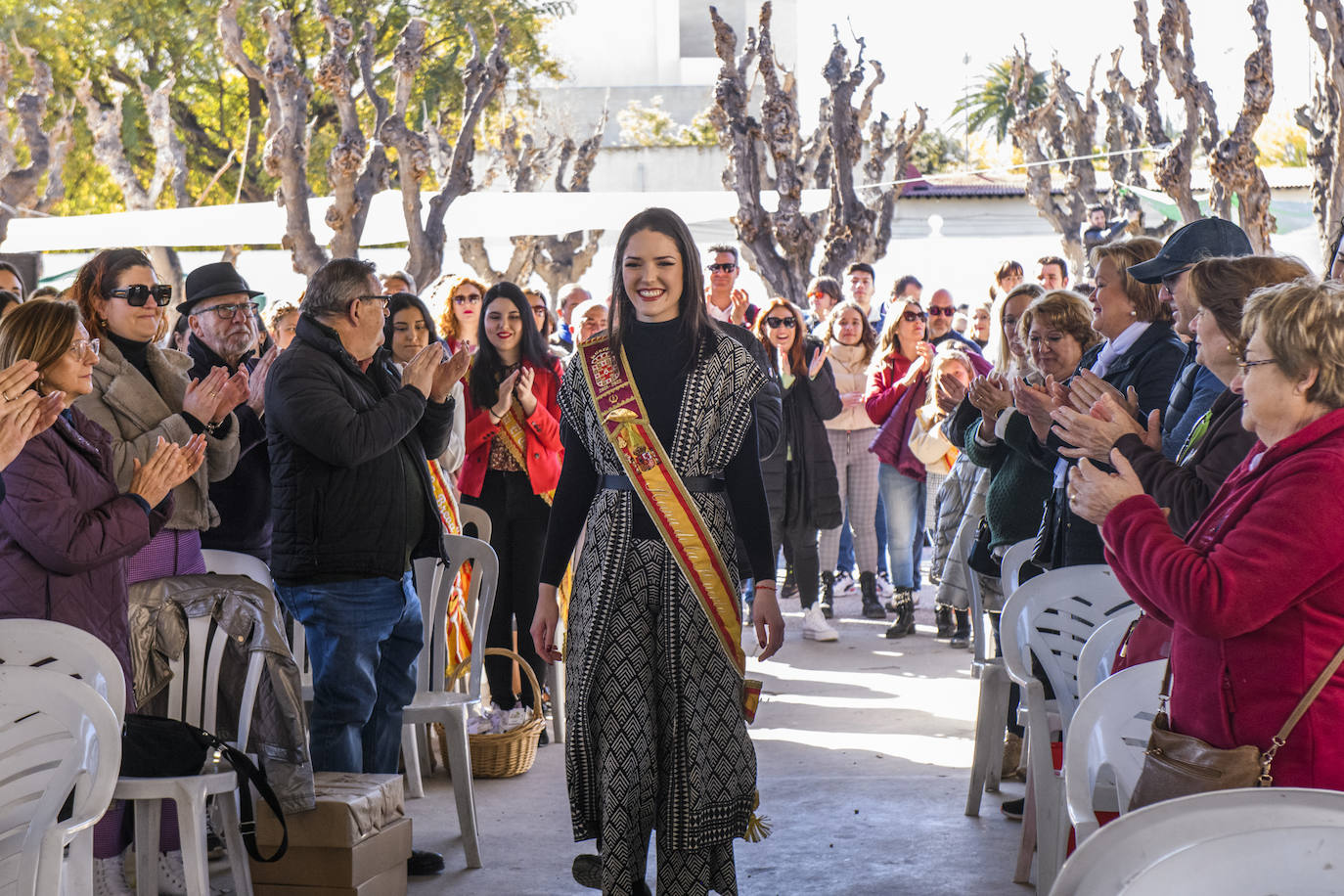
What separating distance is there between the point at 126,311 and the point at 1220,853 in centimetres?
400

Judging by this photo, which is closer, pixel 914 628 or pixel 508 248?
pixel 914 628

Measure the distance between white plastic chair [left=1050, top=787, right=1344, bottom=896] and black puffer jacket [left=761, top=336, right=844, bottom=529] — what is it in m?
6.87

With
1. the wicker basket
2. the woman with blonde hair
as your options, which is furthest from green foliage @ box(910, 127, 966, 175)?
the wicker basket

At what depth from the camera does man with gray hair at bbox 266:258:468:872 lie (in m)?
4.40

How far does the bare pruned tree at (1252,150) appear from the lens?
52.5ft

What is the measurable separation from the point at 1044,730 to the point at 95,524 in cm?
288

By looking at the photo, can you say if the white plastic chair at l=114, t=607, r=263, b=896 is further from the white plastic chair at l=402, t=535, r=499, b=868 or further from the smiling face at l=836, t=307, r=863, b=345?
the smiling face at l=836, t=307, r=863, b=345

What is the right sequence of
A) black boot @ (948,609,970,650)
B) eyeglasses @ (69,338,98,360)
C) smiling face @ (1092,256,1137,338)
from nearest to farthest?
1. eyeglasses @ (69,338,98,360)
2. smiling face @ (1092,256,1137,338)
3. black boot @ (948,609,970,650)

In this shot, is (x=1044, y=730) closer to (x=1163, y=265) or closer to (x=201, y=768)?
(x=1163, y=265)

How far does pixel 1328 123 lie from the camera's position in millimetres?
15914

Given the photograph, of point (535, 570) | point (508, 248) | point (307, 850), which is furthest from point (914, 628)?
point (508, 248)

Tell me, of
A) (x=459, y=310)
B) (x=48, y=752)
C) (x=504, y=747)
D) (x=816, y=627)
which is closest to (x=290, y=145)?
(x=459, y=310)

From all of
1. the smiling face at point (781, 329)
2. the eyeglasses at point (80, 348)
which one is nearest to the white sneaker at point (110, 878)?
the eyeglasses at point (80, 348)

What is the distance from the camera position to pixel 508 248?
29.3 metres
